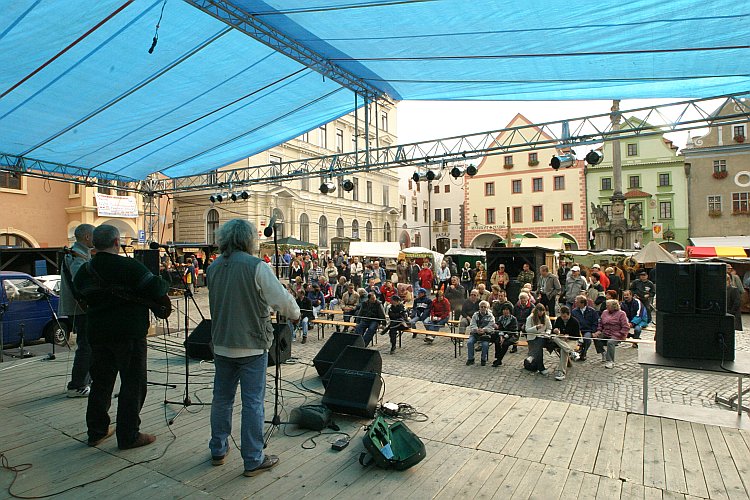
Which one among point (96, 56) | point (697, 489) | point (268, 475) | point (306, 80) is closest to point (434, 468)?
point (268, 475)

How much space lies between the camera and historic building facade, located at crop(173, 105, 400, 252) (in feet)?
107

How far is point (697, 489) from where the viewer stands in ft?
9.64

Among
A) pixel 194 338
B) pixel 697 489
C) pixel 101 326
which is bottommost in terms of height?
pixel 697 489

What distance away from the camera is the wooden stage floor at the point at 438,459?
2896mm

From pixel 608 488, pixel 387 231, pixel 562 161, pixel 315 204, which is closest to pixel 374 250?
pixel 315 204

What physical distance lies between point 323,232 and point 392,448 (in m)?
35.3

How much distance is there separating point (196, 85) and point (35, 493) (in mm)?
6564

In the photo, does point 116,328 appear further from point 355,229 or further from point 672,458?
point 355,229

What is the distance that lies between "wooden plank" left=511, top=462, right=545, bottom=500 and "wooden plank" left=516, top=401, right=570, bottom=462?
123 mm

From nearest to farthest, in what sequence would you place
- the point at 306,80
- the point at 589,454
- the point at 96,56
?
the point at 589,454 → the point at 96,56 → the point at 306,80

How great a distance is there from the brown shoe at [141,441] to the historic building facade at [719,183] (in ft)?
128

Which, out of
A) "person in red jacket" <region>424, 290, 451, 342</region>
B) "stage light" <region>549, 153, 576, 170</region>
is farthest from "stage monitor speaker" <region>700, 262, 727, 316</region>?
"stage light" <region>549, 153, 576, 170</region>

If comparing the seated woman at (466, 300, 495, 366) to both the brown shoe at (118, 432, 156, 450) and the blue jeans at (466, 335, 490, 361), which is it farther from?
the brown shoe at (118, 432, 156, 450)

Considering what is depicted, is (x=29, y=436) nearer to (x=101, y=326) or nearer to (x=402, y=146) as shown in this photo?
(x=101, y=326)
